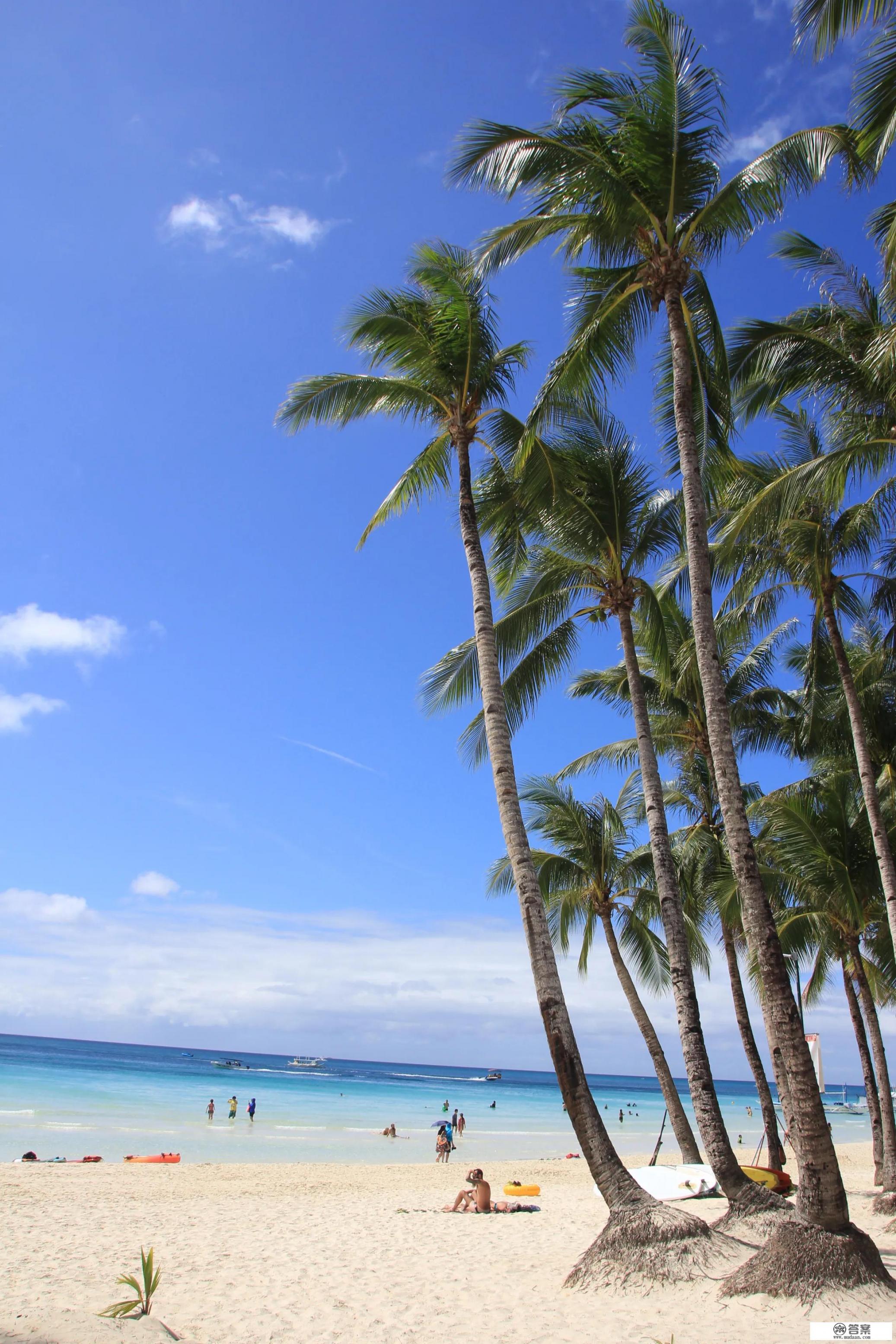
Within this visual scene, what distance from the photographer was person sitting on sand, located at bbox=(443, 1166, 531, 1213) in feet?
41.5

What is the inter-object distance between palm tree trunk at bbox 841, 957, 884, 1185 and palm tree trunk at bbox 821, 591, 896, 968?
666cm

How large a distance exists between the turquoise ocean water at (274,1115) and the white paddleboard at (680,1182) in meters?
16.3

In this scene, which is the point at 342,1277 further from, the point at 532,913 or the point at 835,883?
the point at 835,883

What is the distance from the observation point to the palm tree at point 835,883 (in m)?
12.3

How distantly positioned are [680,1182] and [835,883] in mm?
5059

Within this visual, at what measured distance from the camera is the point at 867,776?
10383 millimetres

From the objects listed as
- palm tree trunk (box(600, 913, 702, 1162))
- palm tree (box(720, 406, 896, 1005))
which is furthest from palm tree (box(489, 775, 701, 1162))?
palm tree (box(720, 406, 896, 1005))

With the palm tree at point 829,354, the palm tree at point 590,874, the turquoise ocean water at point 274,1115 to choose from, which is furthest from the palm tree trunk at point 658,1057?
the turquoise ocean water at point 274,1115

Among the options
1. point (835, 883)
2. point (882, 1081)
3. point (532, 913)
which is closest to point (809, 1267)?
point (532, 913)

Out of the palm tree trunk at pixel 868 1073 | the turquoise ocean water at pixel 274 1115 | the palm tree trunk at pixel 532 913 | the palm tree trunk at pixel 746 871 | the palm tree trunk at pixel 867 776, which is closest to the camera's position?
the palm tree trunk at pixel 746 871

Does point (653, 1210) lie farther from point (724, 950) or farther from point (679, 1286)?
point (724, 950)

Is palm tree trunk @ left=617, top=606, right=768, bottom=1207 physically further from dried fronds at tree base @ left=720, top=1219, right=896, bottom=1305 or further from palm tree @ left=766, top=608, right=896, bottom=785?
palm tree @ left=766, top=608, right=896, bottom=785

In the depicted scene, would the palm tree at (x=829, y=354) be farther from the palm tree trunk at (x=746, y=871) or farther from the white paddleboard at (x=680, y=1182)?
the white paddleboard at (x=680, y=1182)

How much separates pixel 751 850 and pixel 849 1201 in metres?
9.92
